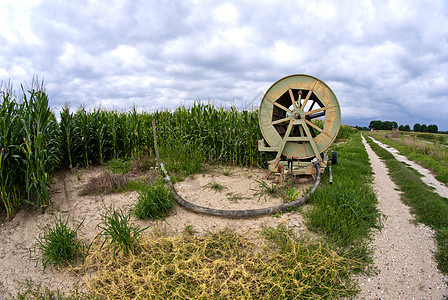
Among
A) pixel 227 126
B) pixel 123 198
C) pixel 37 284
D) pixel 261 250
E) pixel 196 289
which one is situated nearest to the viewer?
pixel 196 289

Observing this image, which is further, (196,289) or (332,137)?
(332,137)

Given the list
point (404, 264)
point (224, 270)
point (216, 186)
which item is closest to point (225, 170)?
point (216, 186)

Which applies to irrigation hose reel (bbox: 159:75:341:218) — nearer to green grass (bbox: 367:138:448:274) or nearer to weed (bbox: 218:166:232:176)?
weed (bbox: 218:166:232:176)

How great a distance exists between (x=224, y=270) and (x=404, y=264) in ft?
8.21

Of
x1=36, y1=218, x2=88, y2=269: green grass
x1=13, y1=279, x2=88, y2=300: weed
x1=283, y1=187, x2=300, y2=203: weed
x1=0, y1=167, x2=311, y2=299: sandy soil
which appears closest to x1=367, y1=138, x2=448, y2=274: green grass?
x1=0, y1=167, x2=311, y2=299: sandy soil

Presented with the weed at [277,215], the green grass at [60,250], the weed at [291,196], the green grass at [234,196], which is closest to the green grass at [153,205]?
the green grass at [60,250]

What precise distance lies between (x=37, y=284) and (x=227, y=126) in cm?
605

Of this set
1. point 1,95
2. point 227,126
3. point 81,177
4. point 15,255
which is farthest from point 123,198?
point 227,126

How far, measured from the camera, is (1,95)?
4629 mm

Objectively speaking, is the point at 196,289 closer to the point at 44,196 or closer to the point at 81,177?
the point at 44,196

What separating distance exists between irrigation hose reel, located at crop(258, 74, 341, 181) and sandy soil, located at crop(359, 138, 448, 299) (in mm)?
2001

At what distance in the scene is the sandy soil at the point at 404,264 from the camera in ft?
9.33

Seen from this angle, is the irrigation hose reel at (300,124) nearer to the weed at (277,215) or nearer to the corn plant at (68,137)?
the weed at (277,215)

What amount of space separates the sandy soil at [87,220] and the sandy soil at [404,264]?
3.79ft
